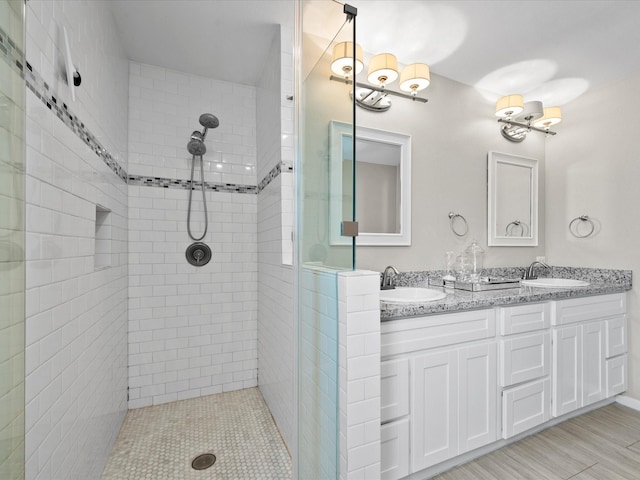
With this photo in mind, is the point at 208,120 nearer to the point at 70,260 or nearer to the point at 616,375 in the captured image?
the point at 70,260

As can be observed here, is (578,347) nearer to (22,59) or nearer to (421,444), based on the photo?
(421,444)

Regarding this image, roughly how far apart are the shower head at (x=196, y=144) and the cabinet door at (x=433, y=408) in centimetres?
210

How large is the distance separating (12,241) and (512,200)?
10.1 feet

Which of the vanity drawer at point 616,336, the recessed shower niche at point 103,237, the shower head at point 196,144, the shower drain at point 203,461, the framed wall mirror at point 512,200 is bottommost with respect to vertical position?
the shower drain at point 203,461

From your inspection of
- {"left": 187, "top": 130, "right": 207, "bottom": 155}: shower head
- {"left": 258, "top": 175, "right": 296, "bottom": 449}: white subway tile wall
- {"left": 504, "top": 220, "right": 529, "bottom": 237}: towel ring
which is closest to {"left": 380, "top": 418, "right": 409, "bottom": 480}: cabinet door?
{"left": 258, "top": 175, "right": 296, "bottom": 449}: white subway tile wall

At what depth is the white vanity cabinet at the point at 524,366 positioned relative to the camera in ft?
5.33

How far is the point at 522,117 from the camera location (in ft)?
8.17

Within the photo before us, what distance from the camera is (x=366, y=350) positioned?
44.6 inches

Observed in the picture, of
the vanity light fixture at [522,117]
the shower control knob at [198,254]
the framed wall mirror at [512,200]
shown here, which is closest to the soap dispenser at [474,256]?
the framed wall mirror at [512,200]

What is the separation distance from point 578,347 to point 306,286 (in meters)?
1.96

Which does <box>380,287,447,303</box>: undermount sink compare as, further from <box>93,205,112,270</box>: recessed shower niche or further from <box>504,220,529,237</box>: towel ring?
<box>93,205,112,270</box>: recessed shower niche

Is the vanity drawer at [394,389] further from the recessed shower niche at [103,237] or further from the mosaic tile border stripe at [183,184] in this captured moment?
→ the mosaic tile border stripe at [183,184]

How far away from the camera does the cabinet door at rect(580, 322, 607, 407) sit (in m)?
1.98

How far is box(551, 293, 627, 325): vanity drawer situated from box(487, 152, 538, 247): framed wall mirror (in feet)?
2.23
